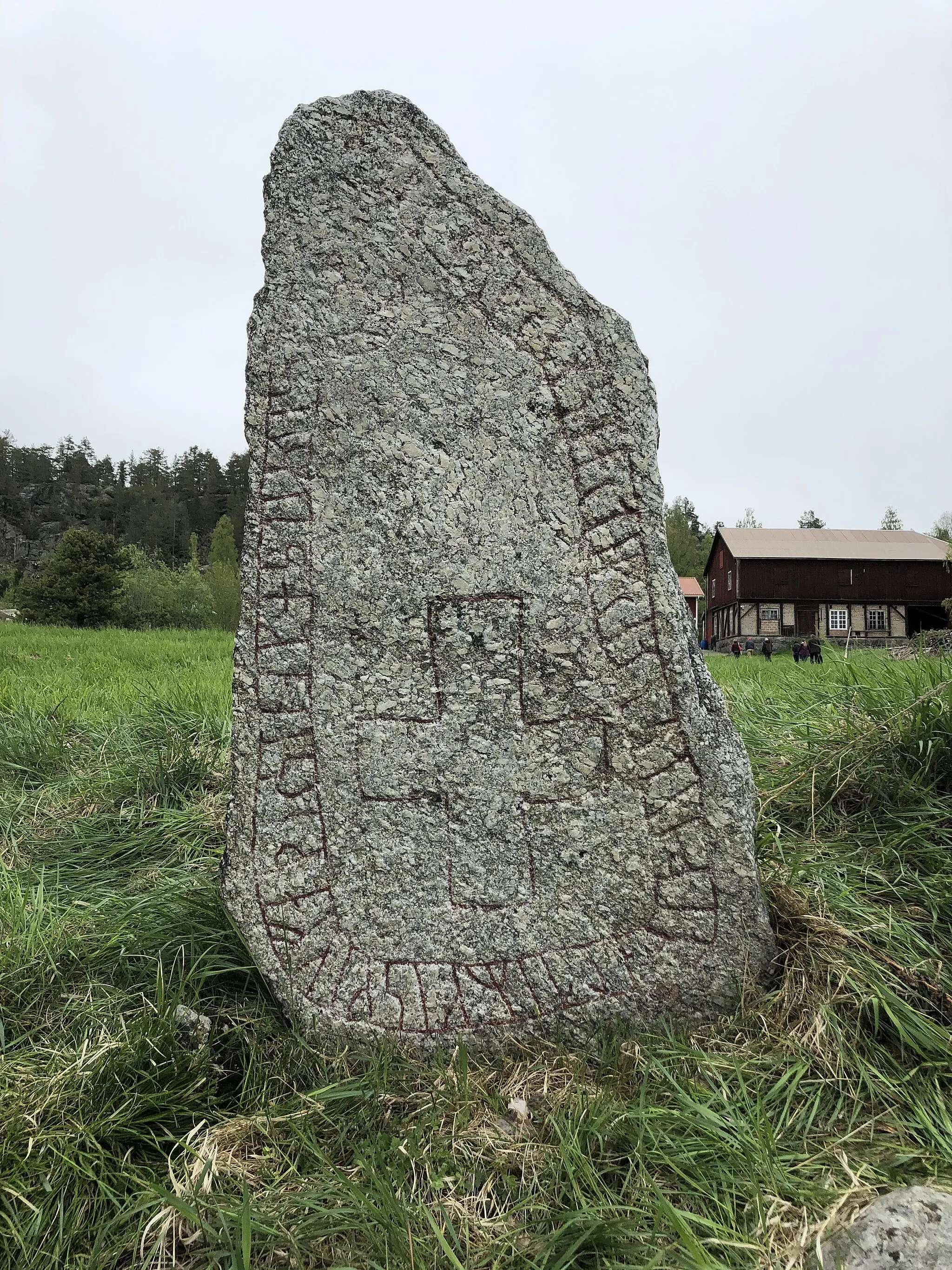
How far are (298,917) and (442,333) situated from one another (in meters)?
1.56

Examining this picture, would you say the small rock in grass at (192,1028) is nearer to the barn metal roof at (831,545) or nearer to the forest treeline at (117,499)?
the barn metal roof at (831,545)

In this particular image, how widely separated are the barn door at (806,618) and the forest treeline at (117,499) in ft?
125

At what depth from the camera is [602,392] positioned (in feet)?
7.19

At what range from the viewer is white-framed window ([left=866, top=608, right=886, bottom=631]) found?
29.1 metres

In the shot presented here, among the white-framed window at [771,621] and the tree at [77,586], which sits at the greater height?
the tree at [77,586]

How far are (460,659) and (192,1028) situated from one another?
1.07m

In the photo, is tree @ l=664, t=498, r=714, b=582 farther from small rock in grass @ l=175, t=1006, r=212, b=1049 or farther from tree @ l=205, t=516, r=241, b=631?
small rock in grass @ l=175, t=1006, r=212, b=1049

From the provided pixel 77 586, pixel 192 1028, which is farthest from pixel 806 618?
pixel 192 1028

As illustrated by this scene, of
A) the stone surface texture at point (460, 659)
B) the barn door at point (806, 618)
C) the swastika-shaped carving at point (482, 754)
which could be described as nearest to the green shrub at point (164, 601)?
the stone surface texture at point (460, 659)

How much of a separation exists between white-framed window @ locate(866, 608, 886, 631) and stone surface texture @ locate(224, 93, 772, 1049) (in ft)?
98.7

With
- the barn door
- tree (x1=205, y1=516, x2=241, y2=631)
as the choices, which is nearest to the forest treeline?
tree (x1=205, y1=516, x2=241, y2=631)

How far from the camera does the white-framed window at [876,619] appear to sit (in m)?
29.1

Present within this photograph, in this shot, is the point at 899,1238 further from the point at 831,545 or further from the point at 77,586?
the point at 831,545

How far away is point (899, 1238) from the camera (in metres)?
1.41
